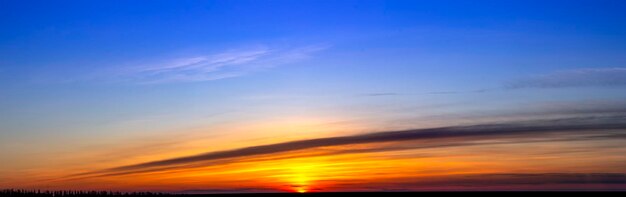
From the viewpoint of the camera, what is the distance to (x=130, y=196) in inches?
2648

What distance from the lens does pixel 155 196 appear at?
6931cm

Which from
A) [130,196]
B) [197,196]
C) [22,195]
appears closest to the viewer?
[130,196]

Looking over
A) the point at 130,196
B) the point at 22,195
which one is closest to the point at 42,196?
the point at 22,195

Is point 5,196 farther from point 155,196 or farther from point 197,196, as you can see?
point 197,196

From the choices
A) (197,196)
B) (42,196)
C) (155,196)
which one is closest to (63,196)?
(42,196)

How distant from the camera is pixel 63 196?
68.2 metres

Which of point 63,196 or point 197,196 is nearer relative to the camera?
point 63,196

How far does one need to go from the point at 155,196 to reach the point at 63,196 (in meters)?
9.17

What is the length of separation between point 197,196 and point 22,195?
25.2 m

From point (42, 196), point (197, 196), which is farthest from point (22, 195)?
point (197, 196)

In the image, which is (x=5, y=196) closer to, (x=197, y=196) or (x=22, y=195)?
(x=22, y=195)

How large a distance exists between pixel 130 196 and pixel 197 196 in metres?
25.1

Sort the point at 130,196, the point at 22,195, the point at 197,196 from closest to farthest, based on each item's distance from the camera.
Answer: the point at 130,196
the point at 22,195
the point at 197,196

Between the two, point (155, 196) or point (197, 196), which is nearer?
point (155, 196)
